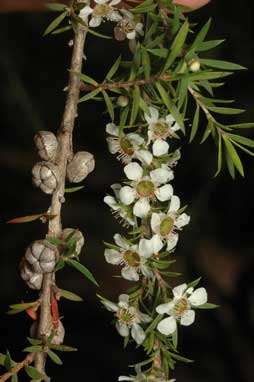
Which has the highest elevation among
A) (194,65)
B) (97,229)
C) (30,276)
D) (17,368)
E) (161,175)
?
(194,65)

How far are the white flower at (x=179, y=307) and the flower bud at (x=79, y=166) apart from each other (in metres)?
0.17

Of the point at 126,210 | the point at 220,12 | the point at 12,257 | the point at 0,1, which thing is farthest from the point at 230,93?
the point at 126,210

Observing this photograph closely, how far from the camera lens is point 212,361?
2164 millimetres

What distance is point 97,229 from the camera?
2.24 m

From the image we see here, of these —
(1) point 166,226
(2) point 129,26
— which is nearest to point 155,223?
(1) point 166,226

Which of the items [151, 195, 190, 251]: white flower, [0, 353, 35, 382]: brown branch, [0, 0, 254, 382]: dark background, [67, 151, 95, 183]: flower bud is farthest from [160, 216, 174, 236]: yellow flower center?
[0, 0, 254, 382]: dark background

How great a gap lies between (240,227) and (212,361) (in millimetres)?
415

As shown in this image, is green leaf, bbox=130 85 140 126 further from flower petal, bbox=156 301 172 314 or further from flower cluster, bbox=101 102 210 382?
flower petal, bbox=156 301 172 314

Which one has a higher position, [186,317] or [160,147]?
[160,147]

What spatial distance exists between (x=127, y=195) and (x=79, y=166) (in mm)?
65

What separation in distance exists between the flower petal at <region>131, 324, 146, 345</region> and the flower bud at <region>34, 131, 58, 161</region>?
8.7 inches

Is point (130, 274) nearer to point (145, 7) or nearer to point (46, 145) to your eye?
point (46, 145)

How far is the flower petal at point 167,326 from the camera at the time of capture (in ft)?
2.63

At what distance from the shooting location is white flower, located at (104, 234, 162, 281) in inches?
30.8
